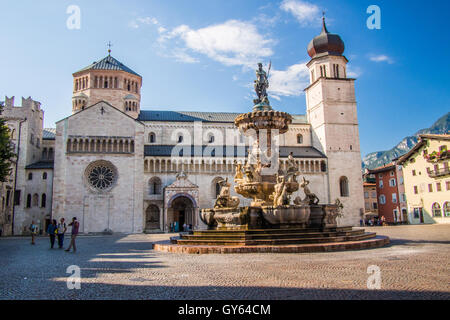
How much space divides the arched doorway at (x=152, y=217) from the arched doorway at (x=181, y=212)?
1.71 m

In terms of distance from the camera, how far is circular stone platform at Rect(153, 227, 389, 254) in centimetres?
1291

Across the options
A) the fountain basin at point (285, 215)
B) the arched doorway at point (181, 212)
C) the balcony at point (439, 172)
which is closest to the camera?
the fountain basin at point (285, 215)

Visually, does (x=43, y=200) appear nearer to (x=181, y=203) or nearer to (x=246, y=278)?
(x=181, y=203)

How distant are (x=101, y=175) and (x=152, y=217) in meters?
7.81

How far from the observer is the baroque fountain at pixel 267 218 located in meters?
13.7

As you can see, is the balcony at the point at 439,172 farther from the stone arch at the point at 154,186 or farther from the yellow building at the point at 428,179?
the stone arch at the point at 154,186

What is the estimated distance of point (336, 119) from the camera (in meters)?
51.6

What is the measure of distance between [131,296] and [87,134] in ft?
130

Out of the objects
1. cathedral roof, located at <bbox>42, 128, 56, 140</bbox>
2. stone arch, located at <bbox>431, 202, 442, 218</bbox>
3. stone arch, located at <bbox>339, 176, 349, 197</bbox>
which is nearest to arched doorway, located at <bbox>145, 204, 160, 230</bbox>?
cathedral roof, located at <bbox>42, 128, 56, 140</bbox>

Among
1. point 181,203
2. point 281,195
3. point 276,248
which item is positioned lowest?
point 276,248

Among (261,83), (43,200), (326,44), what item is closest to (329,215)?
(261,83)

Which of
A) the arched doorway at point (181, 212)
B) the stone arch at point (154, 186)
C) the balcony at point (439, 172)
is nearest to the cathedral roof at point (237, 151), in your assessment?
the stone arch at point (154, 186)

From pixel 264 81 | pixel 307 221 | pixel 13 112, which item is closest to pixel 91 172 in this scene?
pixel 13 112

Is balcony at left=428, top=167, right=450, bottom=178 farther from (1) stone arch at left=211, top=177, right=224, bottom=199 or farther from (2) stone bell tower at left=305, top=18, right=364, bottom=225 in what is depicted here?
(1) stone arch at left=211, top=177, right=224, bottom=199
